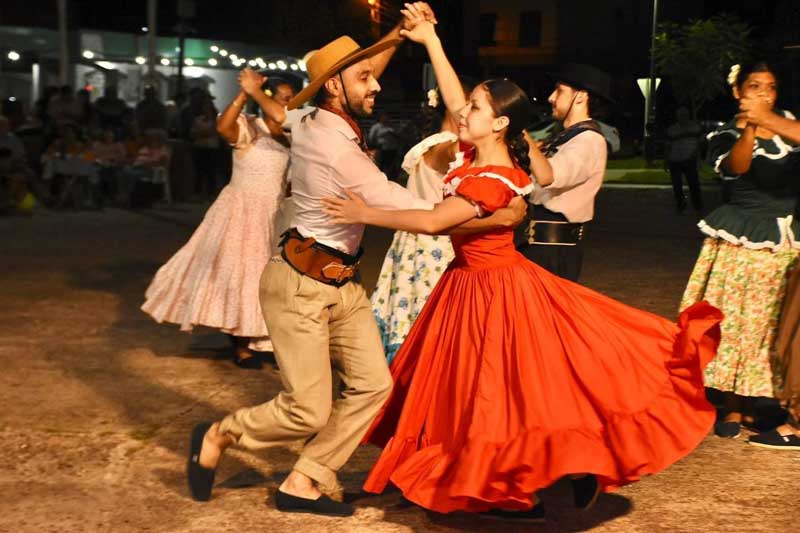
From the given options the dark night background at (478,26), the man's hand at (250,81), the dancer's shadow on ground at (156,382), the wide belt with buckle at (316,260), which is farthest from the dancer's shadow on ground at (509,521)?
the dark night background at (478,26)

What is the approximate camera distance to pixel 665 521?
4969mm

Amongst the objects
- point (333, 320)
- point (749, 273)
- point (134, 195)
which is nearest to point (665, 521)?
point (333, 320)

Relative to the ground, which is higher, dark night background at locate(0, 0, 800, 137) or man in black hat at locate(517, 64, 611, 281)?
dark night background at locate(0, 0, 800, 137)

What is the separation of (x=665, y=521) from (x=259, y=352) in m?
3.83

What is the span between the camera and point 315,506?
4.96 metres

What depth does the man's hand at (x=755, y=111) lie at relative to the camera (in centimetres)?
598

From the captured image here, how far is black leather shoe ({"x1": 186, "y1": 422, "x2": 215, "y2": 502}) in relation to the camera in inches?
201

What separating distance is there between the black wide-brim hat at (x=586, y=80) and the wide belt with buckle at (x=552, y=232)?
0.65 metres

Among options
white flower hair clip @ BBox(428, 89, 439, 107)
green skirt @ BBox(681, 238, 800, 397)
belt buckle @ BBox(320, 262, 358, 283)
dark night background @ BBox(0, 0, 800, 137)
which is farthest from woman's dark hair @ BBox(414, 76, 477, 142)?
dark night background @ BBox(0, 0, 800, 137)

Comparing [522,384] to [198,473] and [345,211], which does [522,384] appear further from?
[198,473]

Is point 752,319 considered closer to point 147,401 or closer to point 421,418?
point 421,418

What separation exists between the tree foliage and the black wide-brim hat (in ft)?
158

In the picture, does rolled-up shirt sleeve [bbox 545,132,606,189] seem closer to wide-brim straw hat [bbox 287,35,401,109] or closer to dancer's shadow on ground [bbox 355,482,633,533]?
wide-brim straw hat [bbox 287,35,401,109]

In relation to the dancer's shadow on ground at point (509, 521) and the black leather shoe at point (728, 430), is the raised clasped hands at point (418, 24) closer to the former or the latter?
the dancer's shadow on ground at point (509, 521)
